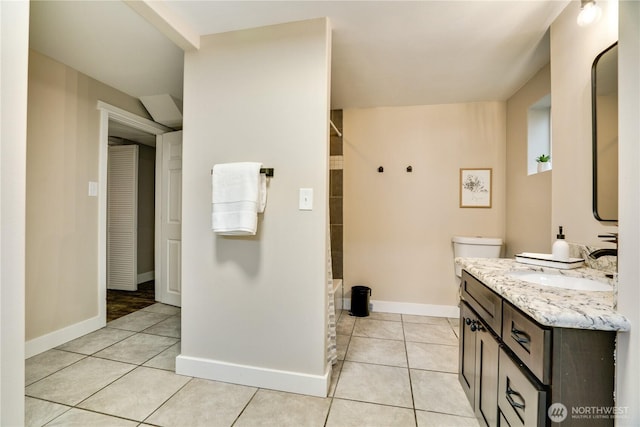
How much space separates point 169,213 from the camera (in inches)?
126

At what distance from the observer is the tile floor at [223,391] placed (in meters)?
1.44

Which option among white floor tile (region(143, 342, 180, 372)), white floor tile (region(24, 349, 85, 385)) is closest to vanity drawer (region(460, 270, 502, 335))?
white floor tile (region(143, 342, 180, 372))

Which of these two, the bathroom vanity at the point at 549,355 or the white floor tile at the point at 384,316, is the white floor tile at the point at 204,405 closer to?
the bathroom vanity at the point at 549,355

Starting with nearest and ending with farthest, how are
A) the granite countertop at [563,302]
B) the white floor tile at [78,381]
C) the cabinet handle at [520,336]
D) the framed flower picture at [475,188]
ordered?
1. the granite countertop at [563,302]
2. the cabinet handle at [520,336]
3. the white floor tile at [78,381]
4. the framed flower picture at [475,188]

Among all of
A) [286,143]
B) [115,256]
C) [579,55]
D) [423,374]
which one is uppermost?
[579,55]

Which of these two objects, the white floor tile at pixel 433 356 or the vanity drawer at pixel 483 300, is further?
the white floor tile at pixel 433 356

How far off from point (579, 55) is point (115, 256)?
16.2 feet

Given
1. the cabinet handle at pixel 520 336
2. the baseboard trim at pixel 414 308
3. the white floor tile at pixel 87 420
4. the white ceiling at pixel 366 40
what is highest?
the white ceiling at pixel 366 40

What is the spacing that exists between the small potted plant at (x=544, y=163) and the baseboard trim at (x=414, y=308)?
1.53m

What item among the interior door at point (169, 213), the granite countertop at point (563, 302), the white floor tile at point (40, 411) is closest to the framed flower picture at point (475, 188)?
the granite countertop at point (563, 302)

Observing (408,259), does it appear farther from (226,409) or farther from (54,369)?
(54,369)

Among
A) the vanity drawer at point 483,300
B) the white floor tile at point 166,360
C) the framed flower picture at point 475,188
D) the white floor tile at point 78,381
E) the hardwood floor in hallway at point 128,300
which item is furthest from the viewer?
the hardwood floor in hallway at point 128,300

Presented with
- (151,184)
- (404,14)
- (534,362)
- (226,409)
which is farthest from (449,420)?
(151,184)

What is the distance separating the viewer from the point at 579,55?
1.48 meters
